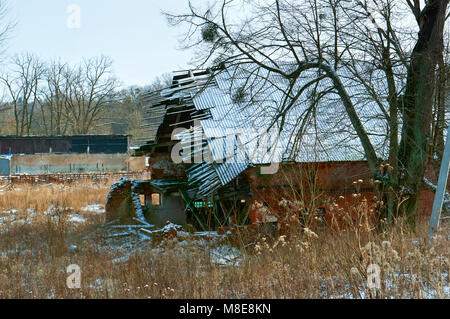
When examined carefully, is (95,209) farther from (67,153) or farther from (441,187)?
(67,153)

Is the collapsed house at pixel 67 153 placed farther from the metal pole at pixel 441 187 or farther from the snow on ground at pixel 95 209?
the metal pole at pixel 441 187

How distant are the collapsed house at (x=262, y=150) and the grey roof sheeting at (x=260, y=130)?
30mm

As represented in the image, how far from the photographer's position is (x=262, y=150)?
992cm

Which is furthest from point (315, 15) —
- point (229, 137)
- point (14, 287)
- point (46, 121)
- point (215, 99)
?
point (46, 121)

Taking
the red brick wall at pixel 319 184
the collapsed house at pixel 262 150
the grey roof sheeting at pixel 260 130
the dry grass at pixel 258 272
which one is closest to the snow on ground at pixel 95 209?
the collapsed house at pixel 262 150

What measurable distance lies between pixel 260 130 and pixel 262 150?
56cm

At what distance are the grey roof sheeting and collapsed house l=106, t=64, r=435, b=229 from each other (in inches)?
1.2

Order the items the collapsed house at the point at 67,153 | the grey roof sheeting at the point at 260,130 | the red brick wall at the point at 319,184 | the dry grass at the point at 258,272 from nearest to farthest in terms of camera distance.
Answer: the dry grass at the point at 258,272, the grey roof sheeting at the point at 260,130, the red brick wall at the point at 319,184, the collapsed house at the point at 67,153

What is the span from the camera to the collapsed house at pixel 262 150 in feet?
30.2

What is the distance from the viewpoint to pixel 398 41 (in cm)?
879
